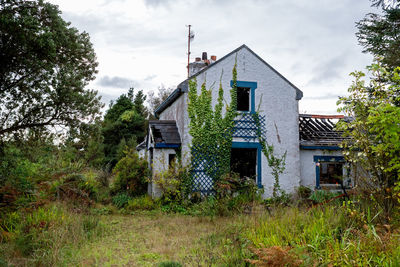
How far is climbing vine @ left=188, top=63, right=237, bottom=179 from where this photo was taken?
41.1 feet

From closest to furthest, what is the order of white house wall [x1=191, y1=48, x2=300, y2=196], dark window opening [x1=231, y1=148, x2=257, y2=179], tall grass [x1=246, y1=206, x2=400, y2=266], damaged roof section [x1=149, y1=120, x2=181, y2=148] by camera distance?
tall grass [x1=246, y1=206, x2=400, y2=266]
damaged roof section [x1=149, y1=120, x2=181, y2=148]
white house wall [x1=191, y1=48, x2=300, y2=196]
dark window opening [x1=231, y1=148, x2=257, y2=179]

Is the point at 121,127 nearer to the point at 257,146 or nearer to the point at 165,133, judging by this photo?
the point at 165,133

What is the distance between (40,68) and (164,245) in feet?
22.3

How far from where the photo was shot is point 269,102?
1347 centimetres

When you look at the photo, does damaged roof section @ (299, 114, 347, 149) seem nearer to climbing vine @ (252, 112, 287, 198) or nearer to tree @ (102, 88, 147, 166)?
climbing vine @ (252, 112, 287, 198)

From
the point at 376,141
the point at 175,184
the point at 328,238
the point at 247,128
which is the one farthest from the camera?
the point at 247,128

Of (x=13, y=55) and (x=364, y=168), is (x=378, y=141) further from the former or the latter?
(x=13, y=55)

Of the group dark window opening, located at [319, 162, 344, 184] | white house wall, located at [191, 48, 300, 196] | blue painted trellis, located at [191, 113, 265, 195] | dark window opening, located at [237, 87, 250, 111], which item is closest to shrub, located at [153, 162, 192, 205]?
blue painted trellis, located at [191, 113, 265, 195]

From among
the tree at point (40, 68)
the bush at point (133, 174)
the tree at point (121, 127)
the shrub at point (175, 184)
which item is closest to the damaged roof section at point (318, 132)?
the shrub at point (175, 184)

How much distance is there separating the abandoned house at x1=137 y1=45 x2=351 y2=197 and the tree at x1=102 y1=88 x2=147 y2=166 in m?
12.9

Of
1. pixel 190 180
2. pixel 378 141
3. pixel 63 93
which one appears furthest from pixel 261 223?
pixel 63 93

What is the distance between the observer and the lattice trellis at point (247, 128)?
42.6 feet

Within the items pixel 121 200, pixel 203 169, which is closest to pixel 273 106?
pixel 203 169

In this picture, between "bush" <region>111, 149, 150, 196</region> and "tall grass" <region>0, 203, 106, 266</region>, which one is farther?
"bush" <region>111, 149, 150, 196</region>
